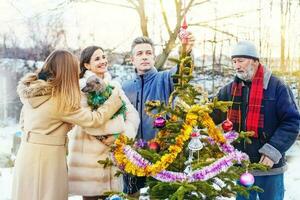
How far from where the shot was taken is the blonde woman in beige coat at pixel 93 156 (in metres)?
3.14

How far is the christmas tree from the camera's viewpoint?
7.93ft

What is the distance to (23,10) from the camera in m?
7.06

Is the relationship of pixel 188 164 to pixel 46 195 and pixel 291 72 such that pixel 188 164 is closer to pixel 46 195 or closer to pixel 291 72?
pixel 46 195

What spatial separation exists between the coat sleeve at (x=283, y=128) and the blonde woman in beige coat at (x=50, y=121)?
3.82ft

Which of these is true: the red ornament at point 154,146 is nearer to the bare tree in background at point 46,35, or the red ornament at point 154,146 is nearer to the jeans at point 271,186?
the jeans at point 271,186

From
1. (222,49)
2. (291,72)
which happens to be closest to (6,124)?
(222,49)

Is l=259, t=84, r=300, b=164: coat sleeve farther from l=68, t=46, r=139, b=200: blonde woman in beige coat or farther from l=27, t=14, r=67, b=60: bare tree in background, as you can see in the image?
l=27, t=14, r=67, b=60: bare tree in background

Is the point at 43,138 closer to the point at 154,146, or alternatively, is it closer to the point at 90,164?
the point at 90,164

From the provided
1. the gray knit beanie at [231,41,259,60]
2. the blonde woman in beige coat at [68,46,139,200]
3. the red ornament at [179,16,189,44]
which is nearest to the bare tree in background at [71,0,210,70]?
the gray knit beanie at [231,41,259,60]

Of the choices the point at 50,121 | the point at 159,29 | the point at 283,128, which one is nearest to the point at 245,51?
the point at 283,128

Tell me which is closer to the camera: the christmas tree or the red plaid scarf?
the christmas tree

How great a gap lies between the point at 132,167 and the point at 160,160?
17cm

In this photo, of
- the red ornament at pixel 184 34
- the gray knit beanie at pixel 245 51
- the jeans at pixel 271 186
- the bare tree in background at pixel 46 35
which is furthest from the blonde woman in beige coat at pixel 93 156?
the bare tree in background at pixel 46 35

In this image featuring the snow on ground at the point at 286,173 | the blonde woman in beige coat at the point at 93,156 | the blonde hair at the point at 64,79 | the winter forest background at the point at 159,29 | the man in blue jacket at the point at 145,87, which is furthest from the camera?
the winter forest background at the point at 159,29
